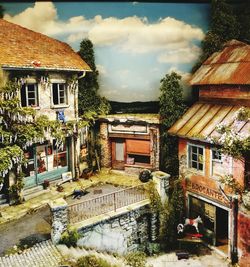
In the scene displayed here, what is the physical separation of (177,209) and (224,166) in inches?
132

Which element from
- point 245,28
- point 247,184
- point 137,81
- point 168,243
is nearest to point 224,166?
point 247,184

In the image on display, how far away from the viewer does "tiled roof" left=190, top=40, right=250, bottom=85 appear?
46.4ft

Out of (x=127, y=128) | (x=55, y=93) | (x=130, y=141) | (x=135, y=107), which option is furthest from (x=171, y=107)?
(x=55, y=93)

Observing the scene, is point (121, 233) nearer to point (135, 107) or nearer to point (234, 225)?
point (234, 225)

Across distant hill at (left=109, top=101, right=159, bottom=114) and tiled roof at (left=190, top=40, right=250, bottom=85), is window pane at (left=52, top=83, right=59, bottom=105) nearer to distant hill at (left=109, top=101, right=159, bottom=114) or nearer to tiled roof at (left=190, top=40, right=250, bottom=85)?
distant hill at (left=109, top=101, right=159, bottom=114)

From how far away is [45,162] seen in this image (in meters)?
16.3

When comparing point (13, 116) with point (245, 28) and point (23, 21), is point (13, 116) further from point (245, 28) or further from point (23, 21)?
point (245, 28)

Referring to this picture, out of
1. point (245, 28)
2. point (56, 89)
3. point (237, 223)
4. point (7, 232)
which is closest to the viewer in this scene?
point (7, 232)

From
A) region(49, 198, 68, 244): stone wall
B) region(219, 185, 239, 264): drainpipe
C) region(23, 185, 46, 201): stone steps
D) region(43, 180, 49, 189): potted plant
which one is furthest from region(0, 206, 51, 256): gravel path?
region(219, 185, 239, 264): drainpipe

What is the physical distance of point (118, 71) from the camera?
58.8 feet

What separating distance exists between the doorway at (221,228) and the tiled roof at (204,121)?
3.85 metres

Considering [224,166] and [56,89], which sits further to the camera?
[56,89]

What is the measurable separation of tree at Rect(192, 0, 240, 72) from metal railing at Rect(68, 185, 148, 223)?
868 cm

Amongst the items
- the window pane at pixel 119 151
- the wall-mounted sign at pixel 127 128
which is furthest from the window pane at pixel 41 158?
the window pane at pixel 119 151
